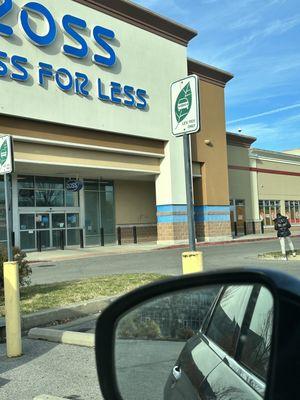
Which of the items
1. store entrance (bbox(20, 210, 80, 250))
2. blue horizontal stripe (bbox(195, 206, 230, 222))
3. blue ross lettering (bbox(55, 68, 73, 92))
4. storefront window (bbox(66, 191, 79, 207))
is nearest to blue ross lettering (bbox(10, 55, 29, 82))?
blue ross lettering (bbox(55, 68, 73, 92))

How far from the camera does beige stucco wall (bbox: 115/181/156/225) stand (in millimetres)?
31297

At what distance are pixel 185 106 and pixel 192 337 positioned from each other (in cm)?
318

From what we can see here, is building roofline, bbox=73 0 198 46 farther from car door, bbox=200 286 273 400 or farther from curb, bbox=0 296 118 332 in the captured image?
car door, bbox=200 286 273 400

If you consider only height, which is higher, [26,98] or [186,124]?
[26,98]

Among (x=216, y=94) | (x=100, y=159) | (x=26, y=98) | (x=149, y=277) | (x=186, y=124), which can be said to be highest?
(x=216, y=94)

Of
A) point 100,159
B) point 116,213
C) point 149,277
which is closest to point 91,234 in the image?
point 116,213

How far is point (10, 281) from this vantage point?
6391 millimetres

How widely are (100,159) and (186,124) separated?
21.0m

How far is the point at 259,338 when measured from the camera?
1782 millimetres

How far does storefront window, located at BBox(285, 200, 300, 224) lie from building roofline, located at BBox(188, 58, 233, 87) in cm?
1561

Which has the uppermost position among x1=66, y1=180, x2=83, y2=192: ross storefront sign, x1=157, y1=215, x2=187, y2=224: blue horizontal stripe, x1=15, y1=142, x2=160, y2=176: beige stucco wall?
x1=15, y1=142, x2=160, y2=176: beige stucco wall

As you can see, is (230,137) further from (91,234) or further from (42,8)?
(42,8)

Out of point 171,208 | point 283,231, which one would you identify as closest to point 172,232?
point 171,208

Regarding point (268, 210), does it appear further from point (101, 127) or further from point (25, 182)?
point (25, 182)
